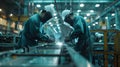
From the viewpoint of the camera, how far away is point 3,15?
22828 mm

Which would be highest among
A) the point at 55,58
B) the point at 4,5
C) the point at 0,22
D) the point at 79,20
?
the point at 4,5

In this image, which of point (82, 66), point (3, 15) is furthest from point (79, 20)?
point (3, 15)

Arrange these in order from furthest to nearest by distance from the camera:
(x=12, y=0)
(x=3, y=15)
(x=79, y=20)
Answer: (x=3, y=15)
(x=12, y=0)
(x=79, y=20)

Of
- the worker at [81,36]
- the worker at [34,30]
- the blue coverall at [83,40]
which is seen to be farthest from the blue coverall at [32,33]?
the blue coverall at [83,40]

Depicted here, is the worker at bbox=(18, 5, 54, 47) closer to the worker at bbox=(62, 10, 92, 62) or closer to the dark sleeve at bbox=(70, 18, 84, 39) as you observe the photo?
the worker at bbox=(62, 10, 92, 62)

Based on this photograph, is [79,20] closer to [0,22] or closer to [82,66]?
[82,66]

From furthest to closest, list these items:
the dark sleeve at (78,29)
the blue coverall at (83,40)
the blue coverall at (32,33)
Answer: the blue coverall at (32,33)
the blue coverall at (83,40)
the dark sleeve at (78,29)

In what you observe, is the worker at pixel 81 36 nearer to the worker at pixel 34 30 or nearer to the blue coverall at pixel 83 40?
the blue coverall at pixel 83 40

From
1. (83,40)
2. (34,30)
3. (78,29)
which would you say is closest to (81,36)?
(83,40)

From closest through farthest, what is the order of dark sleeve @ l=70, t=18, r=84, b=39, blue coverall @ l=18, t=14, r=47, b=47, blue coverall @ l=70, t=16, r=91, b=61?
dark sleeve @ l=70, t=18, r=84, b=39
blue coverall @ l=70, t=16, r=91, b=61
blue coverall @ l=18, t=14, r=47, b=47

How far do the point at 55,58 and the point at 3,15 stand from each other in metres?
20.4

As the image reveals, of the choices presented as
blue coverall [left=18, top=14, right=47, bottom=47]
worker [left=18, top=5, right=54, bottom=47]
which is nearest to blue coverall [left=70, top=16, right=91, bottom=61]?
worker [left=18, top=5, right=54, bottom=47]

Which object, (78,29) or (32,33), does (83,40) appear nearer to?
(78,29)

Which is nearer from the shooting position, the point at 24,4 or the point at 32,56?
the point at 32,56
